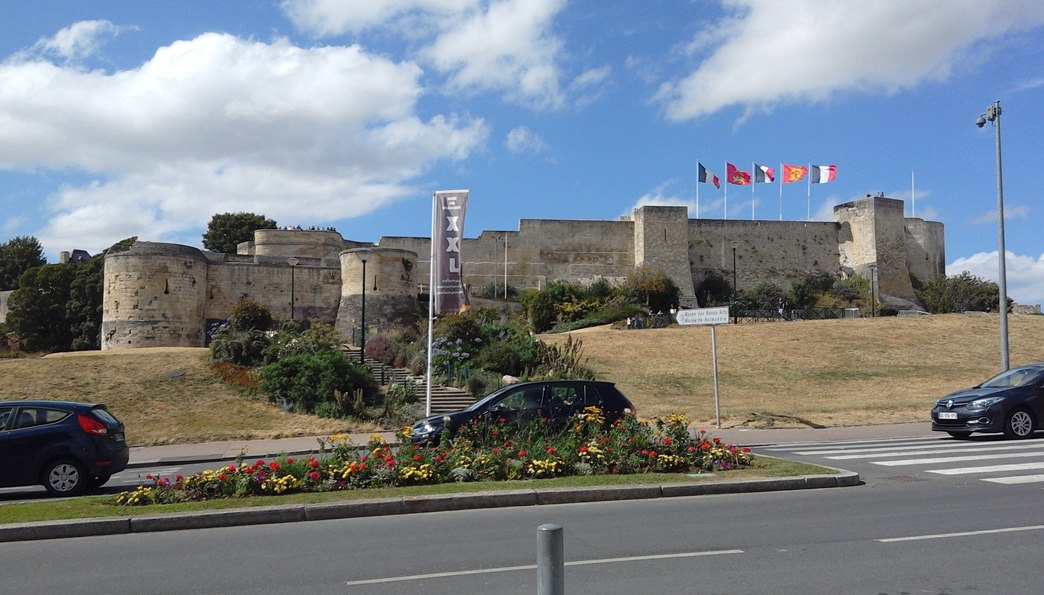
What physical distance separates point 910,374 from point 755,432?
13.3 m

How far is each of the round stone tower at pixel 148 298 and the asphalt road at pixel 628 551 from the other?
34.5 meters

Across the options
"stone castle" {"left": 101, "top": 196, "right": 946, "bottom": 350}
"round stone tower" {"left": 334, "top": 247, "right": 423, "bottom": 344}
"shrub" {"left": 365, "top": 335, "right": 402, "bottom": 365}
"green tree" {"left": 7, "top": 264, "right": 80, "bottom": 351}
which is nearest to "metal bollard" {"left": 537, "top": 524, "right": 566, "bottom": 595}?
"shrub" {"left": 365, "top": 335, "right": 402, "bottom": 365}

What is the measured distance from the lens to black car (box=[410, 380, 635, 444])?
43.5 ft

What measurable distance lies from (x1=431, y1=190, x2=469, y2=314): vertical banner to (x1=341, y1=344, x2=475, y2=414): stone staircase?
3459mm

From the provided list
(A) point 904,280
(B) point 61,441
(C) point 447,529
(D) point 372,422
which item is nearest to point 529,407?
(C) point 447,529

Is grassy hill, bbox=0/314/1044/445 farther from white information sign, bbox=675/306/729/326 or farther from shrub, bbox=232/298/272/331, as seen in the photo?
shrub, bbox=232/298/272/331

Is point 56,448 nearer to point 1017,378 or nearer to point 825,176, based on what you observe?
point 1017,378

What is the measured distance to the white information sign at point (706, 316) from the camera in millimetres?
19734

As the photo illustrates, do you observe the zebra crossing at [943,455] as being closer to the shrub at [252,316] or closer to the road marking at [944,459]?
the road marking at [944,459]

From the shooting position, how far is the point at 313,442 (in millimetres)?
18031

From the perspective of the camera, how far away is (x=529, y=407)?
1351 centimetres

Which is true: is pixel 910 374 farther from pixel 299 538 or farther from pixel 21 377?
pixel 21 377

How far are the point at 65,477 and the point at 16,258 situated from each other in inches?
2674

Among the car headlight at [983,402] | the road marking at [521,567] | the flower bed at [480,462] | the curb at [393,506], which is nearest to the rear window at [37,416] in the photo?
the flower bed at [480,462]
